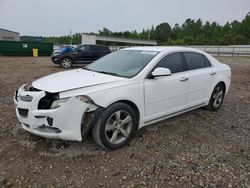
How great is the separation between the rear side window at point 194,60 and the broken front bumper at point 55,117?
2392 millimetres

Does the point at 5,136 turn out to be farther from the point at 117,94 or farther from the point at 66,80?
the point at 117,94

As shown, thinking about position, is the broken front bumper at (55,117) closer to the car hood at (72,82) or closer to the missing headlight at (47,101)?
the missing headlight at (47,101)

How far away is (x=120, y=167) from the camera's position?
2.94 meters

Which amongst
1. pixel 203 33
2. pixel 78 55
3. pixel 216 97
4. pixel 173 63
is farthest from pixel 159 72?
pixel 203 33

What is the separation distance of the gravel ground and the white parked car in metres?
0.30

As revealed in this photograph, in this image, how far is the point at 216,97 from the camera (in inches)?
203

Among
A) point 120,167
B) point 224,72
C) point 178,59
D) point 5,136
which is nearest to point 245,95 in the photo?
point 224,72

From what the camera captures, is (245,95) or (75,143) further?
(245,95)

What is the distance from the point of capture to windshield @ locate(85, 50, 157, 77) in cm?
367

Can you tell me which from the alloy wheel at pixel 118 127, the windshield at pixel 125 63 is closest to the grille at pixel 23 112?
the alloy wheel at pixel 118 127

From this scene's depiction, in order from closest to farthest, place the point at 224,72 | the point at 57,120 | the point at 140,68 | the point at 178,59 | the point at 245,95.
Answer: the point at 57,120, the point at 140,68, the point at 178,59, the point at 224,72, the point at 245,95

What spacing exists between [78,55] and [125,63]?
10758 mm

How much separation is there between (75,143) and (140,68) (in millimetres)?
1544

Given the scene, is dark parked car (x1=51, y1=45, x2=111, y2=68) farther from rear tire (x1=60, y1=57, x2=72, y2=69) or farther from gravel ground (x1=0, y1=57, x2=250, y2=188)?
gravel ground (x1=0, y1=57, x2=250, y2=188)
